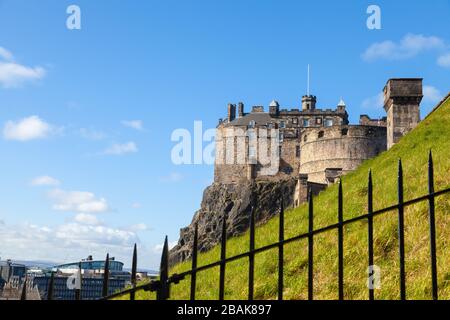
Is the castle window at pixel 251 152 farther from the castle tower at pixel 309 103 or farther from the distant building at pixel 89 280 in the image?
the distant building at pixel 89 280

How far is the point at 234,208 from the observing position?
66562 millimetres

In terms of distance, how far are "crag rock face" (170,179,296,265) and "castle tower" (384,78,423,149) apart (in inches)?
1427

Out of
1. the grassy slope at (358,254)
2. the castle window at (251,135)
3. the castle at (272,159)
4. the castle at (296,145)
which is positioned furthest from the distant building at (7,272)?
the castle window at (251,135)

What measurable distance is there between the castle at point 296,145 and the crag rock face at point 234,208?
2495 millimetres

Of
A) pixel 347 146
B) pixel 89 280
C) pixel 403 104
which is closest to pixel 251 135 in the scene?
pixel 347 146

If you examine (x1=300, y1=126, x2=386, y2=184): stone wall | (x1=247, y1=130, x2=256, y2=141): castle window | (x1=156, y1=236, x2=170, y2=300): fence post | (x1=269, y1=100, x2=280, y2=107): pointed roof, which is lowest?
(x1=156, y1=236, x2=170, y2=300): fence post

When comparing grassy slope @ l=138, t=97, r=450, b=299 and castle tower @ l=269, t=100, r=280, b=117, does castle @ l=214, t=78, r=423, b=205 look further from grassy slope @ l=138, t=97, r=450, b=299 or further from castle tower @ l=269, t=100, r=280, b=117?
grassy slope @ l=138, t=97, r=450, b=299

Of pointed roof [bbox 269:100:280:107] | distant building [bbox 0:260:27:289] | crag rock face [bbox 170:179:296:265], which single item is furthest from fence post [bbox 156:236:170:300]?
pointed roof [bbox 269:100:280:107]

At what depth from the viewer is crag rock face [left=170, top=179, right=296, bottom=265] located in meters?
63.6

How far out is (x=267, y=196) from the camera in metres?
65.2

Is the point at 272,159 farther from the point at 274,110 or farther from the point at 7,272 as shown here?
the point at 7,272

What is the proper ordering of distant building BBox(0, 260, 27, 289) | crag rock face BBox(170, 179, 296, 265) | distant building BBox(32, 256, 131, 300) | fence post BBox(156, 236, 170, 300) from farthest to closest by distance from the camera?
crag rock face BBox(170, 179, 296, 265) < distant building BBox(32, 256, 131, 300) < distant building BBox(0, 260, 27, 289) < fence post BBox(156, 236, 170, 300)

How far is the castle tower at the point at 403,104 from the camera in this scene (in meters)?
24.2
